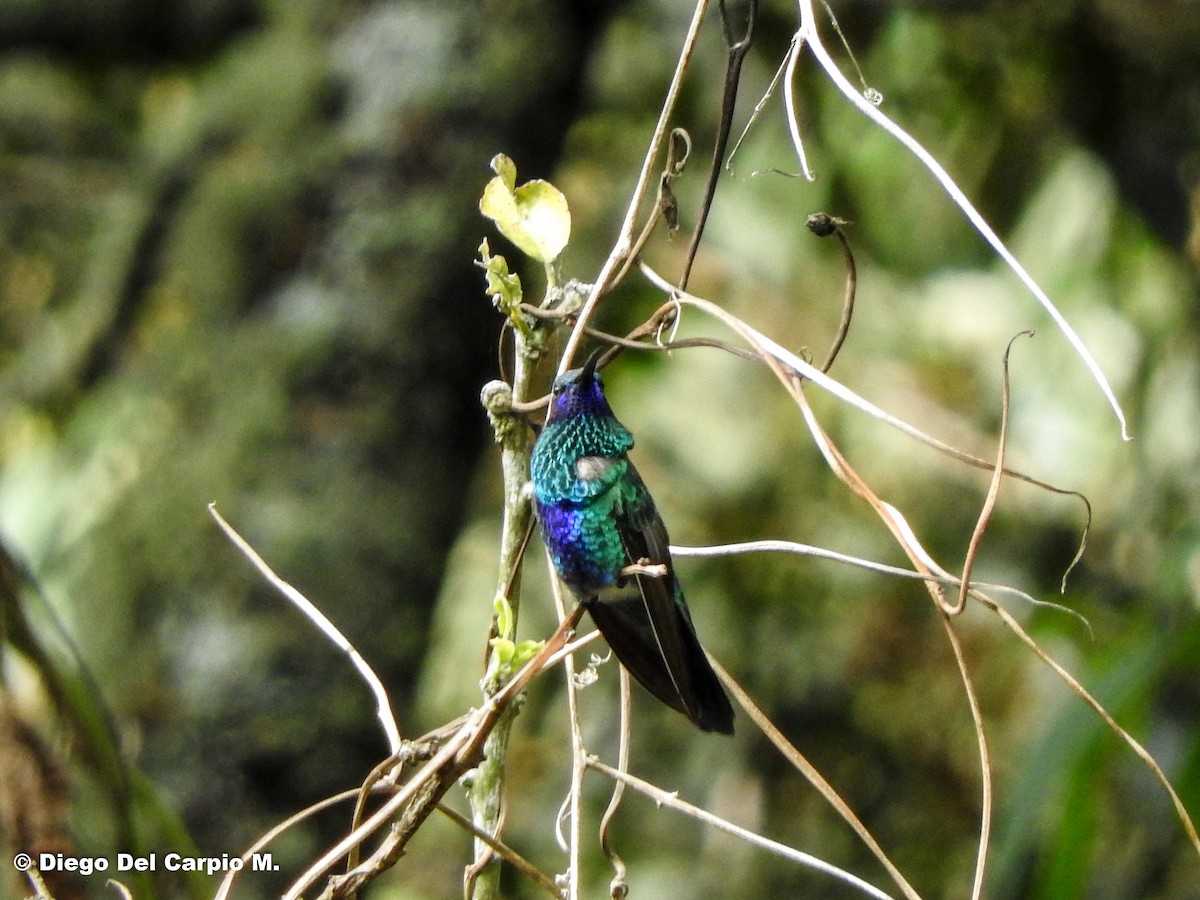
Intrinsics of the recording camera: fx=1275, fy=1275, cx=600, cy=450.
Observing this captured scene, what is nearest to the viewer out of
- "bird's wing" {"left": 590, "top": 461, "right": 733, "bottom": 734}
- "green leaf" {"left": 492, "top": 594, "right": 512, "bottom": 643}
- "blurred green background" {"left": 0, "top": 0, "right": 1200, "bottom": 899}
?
"green leaf" {"left": 492, "top": 594, "right": 512, "bottom": 643}

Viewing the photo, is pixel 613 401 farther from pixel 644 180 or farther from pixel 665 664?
pixel 644 180

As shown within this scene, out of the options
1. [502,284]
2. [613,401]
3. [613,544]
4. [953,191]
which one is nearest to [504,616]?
[502,284]

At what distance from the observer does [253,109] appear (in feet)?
11.4

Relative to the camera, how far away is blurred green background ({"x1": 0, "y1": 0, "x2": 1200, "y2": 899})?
289 centimetres

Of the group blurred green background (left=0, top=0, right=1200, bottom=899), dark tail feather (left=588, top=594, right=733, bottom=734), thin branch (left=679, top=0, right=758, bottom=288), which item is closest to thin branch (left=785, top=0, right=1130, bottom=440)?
thin branch (left=679, top=0, right=758, bottom=288)

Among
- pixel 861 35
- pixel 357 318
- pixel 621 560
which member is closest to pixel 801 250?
pixel 861 35

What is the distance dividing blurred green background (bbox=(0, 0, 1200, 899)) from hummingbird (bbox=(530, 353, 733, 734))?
24.6 inches

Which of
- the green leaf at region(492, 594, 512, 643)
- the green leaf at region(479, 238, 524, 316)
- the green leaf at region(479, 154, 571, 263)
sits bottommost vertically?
the green leaf at region(492, 594, 512, 643)

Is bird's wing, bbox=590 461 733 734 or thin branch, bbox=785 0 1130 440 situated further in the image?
bird's wing, bbox=590 461 733 734

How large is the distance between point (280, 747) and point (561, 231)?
6.72 feet

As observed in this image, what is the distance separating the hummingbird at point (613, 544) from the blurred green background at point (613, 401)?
0.63 metres

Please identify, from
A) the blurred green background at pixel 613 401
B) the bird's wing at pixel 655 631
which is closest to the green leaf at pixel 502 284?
the bird's wing at pixel 655 631

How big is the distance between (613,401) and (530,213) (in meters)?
3.08

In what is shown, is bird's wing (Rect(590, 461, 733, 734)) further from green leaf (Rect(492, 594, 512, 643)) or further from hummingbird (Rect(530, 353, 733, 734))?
green leaf (Rect(492, 594, 512, 643))
